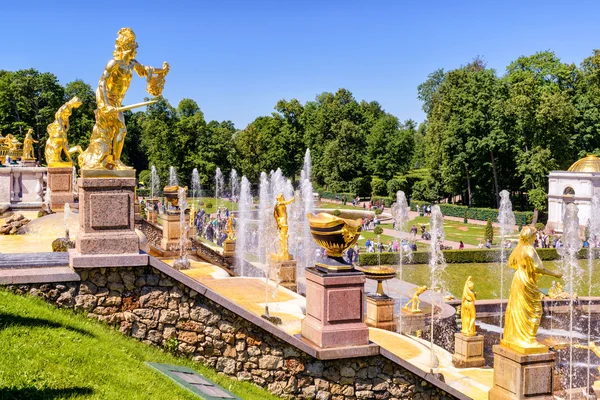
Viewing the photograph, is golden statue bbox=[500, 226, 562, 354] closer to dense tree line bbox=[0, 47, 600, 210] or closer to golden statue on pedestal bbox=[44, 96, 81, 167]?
golden statue on pedestal bbox=[44, 96, 81, 167]

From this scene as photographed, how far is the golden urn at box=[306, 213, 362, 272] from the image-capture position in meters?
8.36

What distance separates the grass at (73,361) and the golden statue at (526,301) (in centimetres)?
379

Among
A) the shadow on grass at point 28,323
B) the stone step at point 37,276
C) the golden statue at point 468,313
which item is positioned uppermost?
the stone step at point 37,276

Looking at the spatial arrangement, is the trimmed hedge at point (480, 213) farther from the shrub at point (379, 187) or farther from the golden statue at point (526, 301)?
the golden statue at point (526, 301)

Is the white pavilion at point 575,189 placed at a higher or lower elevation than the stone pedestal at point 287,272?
higher

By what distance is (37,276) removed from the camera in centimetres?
819

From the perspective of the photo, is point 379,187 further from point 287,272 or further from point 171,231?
point 287,272

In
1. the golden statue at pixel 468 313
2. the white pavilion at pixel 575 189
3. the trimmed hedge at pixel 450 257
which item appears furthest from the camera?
the white pavilion at pixel 575 189

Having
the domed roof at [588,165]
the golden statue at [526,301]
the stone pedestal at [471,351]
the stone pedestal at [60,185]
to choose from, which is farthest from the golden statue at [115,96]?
the domed roof at [588,165]

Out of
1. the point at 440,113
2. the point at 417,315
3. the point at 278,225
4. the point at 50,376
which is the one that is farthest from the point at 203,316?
the point at 440,113

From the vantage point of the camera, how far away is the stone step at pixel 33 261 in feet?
28.7

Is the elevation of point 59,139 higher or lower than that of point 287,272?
higher

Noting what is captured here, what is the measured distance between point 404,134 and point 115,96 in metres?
71.7

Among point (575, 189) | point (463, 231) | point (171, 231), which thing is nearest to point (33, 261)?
point (171, 231)
